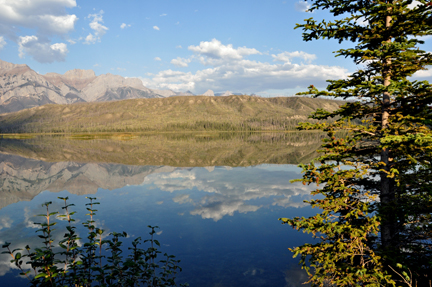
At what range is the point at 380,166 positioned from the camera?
33.4 ft

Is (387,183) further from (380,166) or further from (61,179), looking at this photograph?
(61,179)

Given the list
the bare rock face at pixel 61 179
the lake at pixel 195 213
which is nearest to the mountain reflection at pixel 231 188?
the lake at pixel 195 213

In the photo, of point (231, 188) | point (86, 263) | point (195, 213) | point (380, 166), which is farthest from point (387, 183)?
point (231, 188)

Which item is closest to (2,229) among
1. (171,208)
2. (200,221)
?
(171,208)

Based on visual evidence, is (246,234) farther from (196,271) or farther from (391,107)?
(391,107)

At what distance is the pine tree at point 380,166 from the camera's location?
852cm

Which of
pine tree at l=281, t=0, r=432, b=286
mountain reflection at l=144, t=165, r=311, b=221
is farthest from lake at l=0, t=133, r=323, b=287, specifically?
pine tree at l=281, t=0, r=432, b=286

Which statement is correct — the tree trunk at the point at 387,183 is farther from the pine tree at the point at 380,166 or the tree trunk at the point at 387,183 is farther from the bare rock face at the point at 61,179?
the bare rock face at the point at 61,179

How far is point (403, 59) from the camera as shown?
9.60 m

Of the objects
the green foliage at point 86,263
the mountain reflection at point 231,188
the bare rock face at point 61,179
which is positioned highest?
the green foliage at point 86,263

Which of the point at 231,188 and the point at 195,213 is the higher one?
the point at 195,213

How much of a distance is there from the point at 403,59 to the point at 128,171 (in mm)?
47273

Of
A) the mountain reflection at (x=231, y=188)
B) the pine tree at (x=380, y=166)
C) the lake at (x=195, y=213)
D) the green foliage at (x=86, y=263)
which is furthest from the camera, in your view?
the mountain reflection at (x=231, y=188)

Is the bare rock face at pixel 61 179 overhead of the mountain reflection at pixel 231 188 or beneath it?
beneath
